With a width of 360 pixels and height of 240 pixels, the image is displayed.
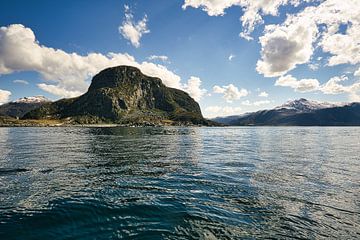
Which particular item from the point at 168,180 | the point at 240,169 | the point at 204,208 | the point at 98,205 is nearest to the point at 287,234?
the point at 204,208

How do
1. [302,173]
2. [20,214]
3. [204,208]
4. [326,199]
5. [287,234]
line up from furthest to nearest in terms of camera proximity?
[302,173] < [326,199] < [204,208] < [20,214] < [287,234]

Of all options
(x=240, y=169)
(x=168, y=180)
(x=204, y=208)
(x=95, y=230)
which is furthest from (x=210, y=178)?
(x=95, y=230)

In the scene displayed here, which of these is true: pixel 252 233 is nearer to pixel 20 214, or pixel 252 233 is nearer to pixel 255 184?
pixel 255 184

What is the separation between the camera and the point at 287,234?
12.9 metres

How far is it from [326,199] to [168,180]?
14.2 metres

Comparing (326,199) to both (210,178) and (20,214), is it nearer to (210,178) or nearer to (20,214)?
(210,178)

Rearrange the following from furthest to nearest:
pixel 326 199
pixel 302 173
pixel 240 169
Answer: pixel 240 169 < pixel 302 173 < pixel 326 199

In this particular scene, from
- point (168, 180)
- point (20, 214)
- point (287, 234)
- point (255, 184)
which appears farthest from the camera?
point (168, 180)

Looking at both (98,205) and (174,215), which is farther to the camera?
(98,205)

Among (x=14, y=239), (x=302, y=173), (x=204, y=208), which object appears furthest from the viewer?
(x=302, y=173)

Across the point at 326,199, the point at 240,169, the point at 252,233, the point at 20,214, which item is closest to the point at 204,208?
the point at 252,233

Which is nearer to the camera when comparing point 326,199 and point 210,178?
point 326,199

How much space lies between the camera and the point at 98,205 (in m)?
16.7

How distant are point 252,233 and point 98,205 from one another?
34.3 feet
